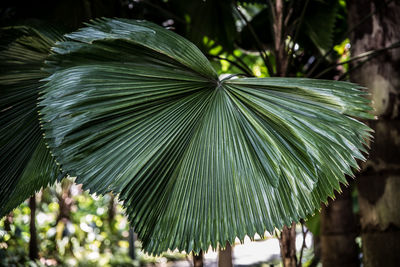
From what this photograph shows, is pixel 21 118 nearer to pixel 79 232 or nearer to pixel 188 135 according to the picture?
pixel 188 135

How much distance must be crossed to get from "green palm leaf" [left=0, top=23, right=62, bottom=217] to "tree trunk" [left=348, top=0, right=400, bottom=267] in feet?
4.37

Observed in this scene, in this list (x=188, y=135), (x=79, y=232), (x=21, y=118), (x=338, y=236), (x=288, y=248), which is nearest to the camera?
(x=188, y=135)

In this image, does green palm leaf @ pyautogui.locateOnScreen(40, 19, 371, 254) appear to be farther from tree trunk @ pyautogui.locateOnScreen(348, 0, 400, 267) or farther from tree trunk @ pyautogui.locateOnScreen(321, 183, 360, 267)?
tree trunk @ pyautogui.locateOnScreen(321, 183, 360, 267)

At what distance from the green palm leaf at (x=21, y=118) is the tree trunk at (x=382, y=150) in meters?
1.33

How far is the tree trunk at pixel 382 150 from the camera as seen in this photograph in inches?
65.8

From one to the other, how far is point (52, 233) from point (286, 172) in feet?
18.7

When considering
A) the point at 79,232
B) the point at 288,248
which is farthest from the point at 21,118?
the point at 79,232

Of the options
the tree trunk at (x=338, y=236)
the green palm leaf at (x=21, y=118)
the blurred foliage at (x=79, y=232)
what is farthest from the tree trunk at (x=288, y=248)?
the blurred foliage at (x=79, y=232)

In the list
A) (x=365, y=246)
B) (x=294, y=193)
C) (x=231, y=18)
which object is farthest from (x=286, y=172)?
(x=231, y=18)

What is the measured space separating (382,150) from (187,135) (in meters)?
1.07

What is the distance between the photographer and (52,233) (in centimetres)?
584

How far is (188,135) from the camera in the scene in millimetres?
1005

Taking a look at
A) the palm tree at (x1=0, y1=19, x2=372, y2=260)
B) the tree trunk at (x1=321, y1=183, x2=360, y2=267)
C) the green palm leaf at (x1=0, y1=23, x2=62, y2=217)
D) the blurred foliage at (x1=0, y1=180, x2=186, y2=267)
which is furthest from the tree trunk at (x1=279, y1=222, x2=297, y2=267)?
the blurred foliage at (x1=0, y1=180, x2=186, y2=267)

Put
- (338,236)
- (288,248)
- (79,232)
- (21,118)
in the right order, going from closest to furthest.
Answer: (21,118) < (288,248) < (338,236) < (79,232)
